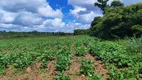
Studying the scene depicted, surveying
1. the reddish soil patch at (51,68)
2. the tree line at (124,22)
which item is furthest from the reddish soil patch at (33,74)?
the tree line at (124,22)

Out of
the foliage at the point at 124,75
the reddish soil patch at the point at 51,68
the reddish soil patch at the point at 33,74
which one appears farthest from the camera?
the reddish soil patch at the point at 51,68

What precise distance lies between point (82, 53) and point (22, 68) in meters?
3.66

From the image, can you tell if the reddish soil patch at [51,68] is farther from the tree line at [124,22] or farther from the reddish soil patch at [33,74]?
the tree line at [124,22]

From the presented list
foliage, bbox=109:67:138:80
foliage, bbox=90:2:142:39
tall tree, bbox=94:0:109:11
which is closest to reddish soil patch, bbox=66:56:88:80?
foliage, bbox=109:67:138:80

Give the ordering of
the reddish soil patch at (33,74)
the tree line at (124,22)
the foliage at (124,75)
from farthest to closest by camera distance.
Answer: the tree line at (124,22) → the reddish soil patch at (33,74) → the foliage at (124,75)

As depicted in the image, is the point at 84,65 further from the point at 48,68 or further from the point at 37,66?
the point at 37,66

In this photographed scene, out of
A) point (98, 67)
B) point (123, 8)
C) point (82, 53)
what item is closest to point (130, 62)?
point (98, 67)

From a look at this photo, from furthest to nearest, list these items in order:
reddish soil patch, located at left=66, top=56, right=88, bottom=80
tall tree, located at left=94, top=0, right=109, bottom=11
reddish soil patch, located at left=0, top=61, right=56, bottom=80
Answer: tall tree, located at left=94, top=0, right=109, bottom=11 < reddish soil patch, located at left=0, top=61, right=56, bottom=80 < reddish soil patch, located at left=66, top=56, right=88, bottom=80

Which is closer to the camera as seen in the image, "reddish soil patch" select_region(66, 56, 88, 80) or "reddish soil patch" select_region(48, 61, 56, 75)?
"reddish soil patch" select_region(66, 56, 88, 80)

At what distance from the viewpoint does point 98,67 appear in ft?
37.8

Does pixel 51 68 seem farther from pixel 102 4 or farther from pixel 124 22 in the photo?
pixel 102 4

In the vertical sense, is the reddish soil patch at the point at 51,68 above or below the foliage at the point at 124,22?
below

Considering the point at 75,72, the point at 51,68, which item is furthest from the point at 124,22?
the point at 75,72

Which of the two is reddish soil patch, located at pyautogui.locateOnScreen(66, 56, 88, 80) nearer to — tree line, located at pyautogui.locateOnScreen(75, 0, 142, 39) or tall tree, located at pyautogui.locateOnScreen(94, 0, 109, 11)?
tree line, located at pyautogui.locateOnScreen(75, 0, 142, 39)
